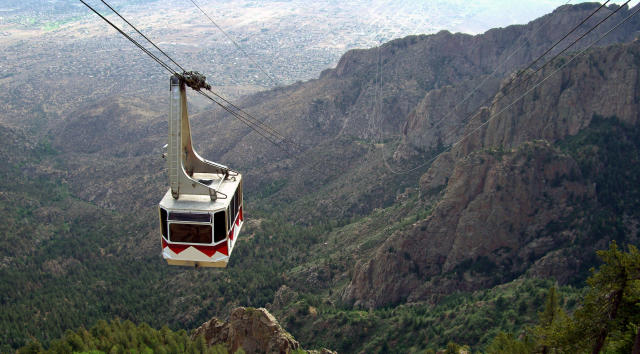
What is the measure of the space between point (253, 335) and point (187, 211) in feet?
76.2

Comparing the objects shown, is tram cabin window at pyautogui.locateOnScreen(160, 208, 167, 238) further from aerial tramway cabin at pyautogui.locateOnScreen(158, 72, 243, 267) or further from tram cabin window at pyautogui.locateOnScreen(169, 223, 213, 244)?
tram cabin window at pyautogui.locateOnScreen(169, 223, 213, 244)

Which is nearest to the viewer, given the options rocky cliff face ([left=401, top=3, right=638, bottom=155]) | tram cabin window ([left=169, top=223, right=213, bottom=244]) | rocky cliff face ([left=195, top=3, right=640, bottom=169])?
tram cabin window ([left=169, top=223, right=213, bottom=244])

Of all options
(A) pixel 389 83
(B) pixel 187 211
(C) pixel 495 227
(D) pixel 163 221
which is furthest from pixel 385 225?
(A) pixel 389 83

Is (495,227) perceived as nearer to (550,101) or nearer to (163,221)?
(550,101)

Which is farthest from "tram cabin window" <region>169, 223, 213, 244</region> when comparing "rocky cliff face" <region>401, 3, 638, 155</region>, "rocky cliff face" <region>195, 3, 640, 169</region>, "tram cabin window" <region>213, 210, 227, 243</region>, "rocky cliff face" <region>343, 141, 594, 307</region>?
"rocky cliff face" <region>195, 3, 640, 169</region>

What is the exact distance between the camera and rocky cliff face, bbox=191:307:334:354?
4134cm

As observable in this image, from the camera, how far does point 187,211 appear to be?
2227 centimetres

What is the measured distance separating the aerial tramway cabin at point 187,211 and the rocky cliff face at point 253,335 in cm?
1959

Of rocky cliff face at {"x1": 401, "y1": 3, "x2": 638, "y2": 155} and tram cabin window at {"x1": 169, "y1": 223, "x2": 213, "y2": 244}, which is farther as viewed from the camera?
rocky cliff face at {"x1": 401, "y1": 3, "x2": 638, "y2": 155}

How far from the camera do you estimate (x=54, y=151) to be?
147m

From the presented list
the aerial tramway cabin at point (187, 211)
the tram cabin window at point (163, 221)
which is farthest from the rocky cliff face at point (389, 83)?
the tram cabin window at point (163, 221)

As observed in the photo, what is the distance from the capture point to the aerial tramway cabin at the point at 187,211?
22.4 m

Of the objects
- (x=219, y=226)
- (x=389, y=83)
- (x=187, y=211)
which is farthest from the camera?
(x=389, y=83)

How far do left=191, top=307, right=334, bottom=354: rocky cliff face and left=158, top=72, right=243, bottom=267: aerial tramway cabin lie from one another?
19.6m
